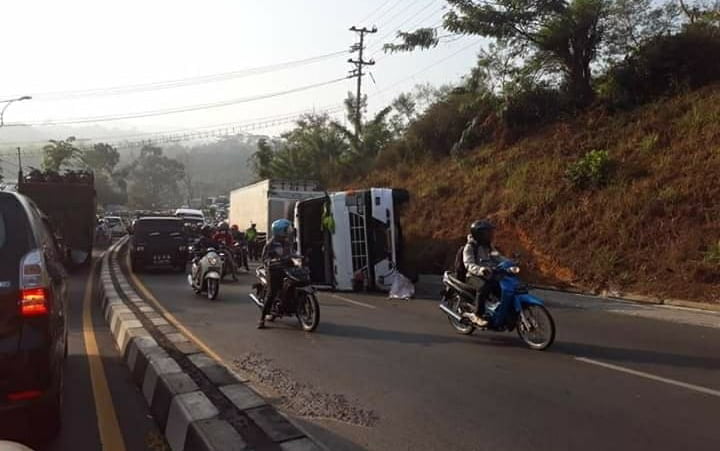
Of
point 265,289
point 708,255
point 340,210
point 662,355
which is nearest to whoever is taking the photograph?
point 662,355

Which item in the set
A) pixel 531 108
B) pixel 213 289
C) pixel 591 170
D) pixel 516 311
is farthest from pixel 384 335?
pixel 531 108

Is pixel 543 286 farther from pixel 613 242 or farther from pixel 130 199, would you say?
pixel 130 199

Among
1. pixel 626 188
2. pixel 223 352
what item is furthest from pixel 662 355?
pixel 626 188

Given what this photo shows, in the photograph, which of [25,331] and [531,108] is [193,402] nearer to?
[25,331]

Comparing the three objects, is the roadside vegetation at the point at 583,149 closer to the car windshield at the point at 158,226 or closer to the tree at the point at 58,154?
the car windshield at the point at 158,226

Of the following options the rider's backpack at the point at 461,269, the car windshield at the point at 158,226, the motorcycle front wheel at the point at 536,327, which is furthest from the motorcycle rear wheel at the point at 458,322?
the car windshield at the point at 158,226

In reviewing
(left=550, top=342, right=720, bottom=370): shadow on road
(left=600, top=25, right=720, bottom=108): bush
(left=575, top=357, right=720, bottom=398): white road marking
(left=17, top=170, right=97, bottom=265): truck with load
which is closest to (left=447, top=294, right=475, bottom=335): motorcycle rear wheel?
(left=550, top=342, right=720, bottom=370): shadow on road

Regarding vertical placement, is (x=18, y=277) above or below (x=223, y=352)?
above

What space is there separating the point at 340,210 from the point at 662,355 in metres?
8.80

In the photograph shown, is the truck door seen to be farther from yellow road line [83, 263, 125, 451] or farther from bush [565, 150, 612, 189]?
bush [565, 150, 612, 189]

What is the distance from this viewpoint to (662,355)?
315 inches

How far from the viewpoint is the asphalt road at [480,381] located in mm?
5020

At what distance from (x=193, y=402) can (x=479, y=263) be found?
15.9 feet

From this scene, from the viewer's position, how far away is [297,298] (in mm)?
10070
